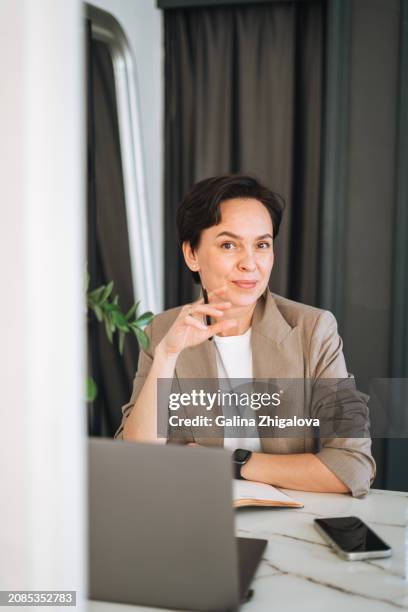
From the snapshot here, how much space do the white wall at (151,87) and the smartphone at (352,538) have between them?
139 centimetres

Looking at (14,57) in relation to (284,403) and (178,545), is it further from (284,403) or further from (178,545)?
(284,403)

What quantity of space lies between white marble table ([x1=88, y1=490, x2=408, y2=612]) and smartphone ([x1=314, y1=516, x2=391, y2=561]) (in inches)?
0.4

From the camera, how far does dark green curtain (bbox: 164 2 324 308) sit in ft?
6.79

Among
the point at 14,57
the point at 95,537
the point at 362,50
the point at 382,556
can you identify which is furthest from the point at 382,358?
the point at 14,57

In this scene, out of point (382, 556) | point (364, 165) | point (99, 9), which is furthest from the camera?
point (364, 165)

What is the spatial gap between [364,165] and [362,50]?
1.19 feet

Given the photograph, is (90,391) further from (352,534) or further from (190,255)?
(190,255)

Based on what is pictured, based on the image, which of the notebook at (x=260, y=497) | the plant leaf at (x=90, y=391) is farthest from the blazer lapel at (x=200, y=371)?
the plant leaf at (x=90, y=391)

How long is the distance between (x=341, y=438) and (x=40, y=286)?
0.99 m

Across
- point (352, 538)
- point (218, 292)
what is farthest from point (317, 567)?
point (218, 292)

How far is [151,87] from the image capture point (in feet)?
7.20

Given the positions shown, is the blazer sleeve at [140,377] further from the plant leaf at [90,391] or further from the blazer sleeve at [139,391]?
the plant leaf at [90,391]

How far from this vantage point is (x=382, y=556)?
2.74 ft

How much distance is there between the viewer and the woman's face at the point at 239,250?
4.92 ft
